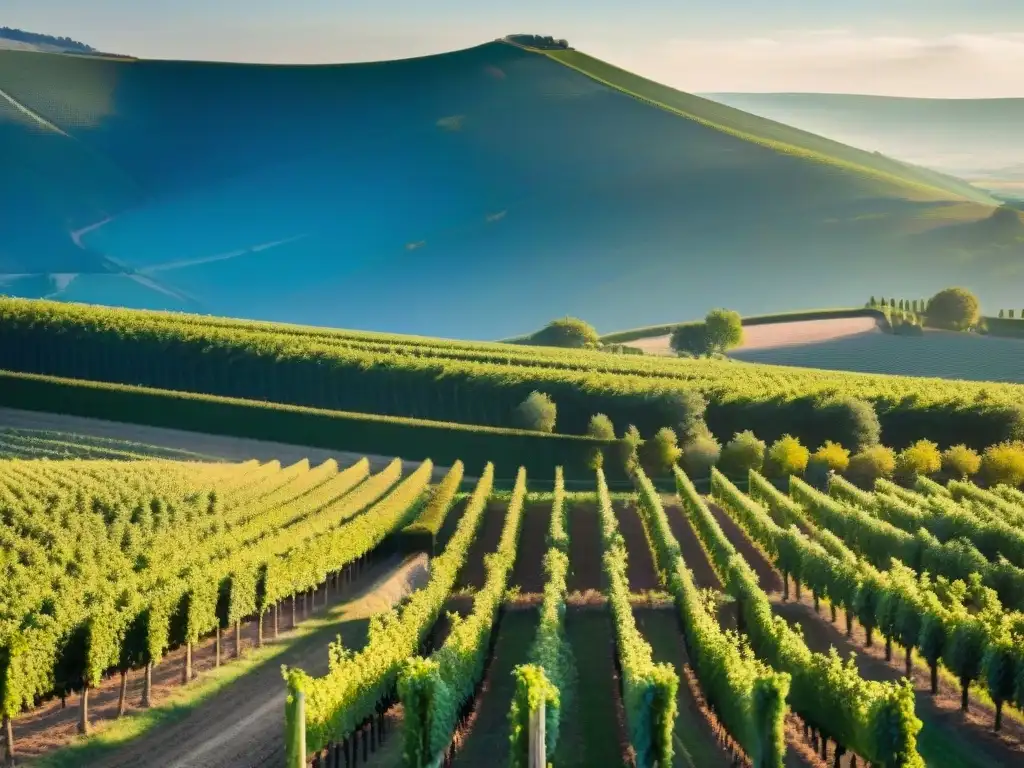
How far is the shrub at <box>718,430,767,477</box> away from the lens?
6900 cm

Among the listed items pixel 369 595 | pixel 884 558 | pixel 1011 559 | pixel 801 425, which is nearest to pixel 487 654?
pixel 369 595

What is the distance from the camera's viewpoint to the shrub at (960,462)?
67438mm

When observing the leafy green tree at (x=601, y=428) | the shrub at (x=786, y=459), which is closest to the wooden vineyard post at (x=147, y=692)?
the leafy green tree at (x=601, y=428)

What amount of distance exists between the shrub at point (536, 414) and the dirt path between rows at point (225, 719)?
1408 inches

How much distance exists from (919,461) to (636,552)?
24003 millimetres

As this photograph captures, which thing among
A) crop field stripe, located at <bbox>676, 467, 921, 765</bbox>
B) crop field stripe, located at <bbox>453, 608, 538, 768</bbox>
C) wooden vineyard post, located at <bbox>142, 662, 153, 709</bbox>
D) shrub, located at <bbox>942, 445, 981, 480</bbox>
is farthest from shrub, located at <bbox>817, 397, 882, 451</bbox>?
wooden vineyard post, located at <bbox>142, 662, 153, 709</bbox>

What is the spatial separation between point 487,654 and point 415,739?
33.1ft

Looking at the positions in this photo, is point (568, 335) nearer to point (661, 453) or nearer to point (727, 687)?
point (661, 453)

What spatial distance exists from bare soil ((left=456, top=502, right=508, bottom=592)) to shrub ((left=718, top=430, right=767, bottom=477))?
14378 mm

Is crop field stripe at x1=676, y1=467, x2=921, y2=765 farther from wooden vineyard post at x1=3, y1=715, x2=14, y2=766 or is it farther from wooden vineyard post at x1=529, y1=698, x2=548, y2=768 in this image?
wooden vineyard post at x1=3, y1=715, x2=14, y2=766

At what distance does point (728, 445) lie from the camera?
69.7 m

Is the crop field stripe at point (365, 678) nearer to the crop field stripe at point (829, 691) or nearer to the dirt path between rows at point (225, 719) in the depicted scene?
the dirt path between rows at point (225, 719)

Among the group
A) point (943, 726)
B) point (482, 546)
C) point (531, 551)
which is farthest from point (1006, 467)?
point (943, 726)

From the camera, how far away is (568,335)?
127m
